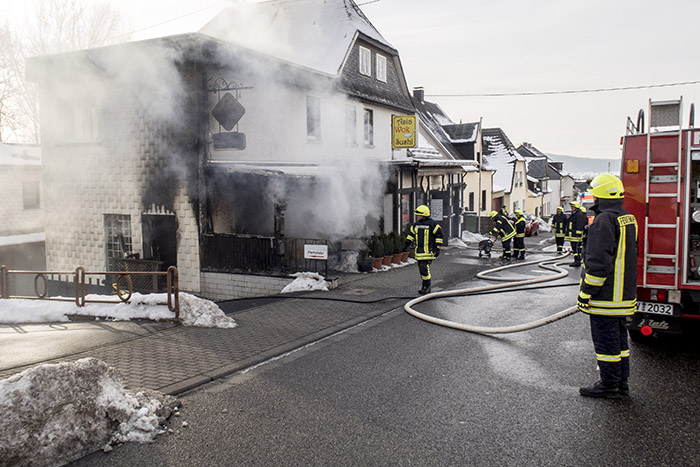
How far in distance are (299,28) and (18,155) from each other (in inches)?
493

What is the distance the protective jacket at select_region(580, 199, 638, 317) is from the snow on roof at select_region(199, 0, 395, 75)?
14.0 meters

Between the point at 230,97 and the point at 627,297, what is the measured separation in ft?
32.7

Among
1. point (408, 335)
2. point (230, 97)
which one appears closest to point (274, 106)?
point (230, 97)

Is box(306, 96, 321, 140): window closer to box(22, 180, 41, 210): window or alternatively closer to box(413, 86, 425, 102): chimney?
box(22, 180, 41, 210): window

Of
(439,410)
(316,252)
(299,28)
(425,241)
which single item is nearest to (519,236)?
(425,241)

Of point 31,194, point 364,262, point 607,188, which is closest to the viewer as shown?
point 607,188

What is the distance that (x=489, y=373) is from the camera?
591 centimetres

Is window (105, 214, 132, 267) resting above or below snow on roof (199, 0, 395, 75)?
below

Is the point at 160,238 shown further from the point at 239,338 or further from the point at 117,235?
the point at 239,338

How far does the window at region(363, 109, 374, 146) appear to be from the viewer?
1952 centimetres

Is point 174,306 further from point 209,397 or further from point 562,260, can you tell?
point 562,260

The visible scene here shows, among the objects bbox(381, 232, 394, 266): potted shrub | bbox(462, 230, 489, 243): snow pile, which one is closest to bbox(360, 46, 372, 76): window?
bbox(381, 232, 394, 266): potted shrub

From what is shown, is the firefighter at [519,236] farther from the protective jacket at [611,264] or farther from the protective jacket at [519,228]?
the protective jacket at [611,264]

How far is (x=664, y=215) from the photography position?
20.2ft
